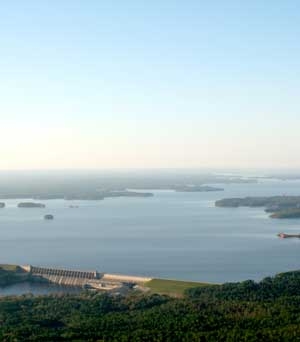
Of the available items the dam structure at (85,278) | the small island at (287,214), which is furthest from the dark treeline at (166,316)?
the small island at (287,214)

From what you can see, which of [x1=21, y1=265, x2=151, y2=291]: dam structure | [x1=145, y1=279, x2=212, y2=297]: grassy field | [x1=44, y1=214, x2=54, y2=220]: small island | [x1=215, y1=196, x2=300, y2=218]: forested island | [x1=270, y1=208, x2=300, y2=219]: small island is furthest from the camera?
[x1=215, y1=196, x2=300, y2=218]: forested island

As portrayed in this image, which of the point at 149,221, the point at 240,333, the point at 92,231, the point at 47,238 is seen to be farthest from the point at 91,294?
the point at 149,221

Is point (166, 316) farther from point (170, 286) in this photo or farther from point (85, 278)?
point (85, 278)

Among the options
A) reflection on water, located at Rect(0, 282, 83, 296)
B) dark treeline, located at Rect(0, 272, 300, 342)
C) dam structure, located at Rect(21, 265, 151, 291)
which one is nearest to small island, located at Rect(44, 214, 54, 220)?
dam structure, located at Rect(21, 265, 151, 291)

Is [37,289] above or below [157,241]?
below

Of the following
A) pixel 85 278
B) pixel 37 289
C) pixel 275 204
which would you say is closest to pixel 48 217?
pixel 275 204

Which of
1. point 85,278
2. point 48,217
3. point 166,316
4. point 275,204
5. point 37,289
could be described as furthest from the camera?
point 275,204

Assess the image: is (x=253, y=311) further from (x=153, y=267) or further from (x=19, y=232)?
(x=19, y=232)

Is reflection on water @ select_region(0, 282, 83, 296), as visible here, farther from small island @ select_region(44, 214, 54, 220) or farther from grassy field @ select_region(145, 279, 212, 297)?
small island @ select_region(44, 214, 54, 220)

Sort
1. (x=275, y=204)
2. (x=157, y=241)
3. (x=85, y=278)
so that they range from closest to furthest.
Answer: (x=85, y=278) → (x=157, y=241) → (x=275, y=204)
